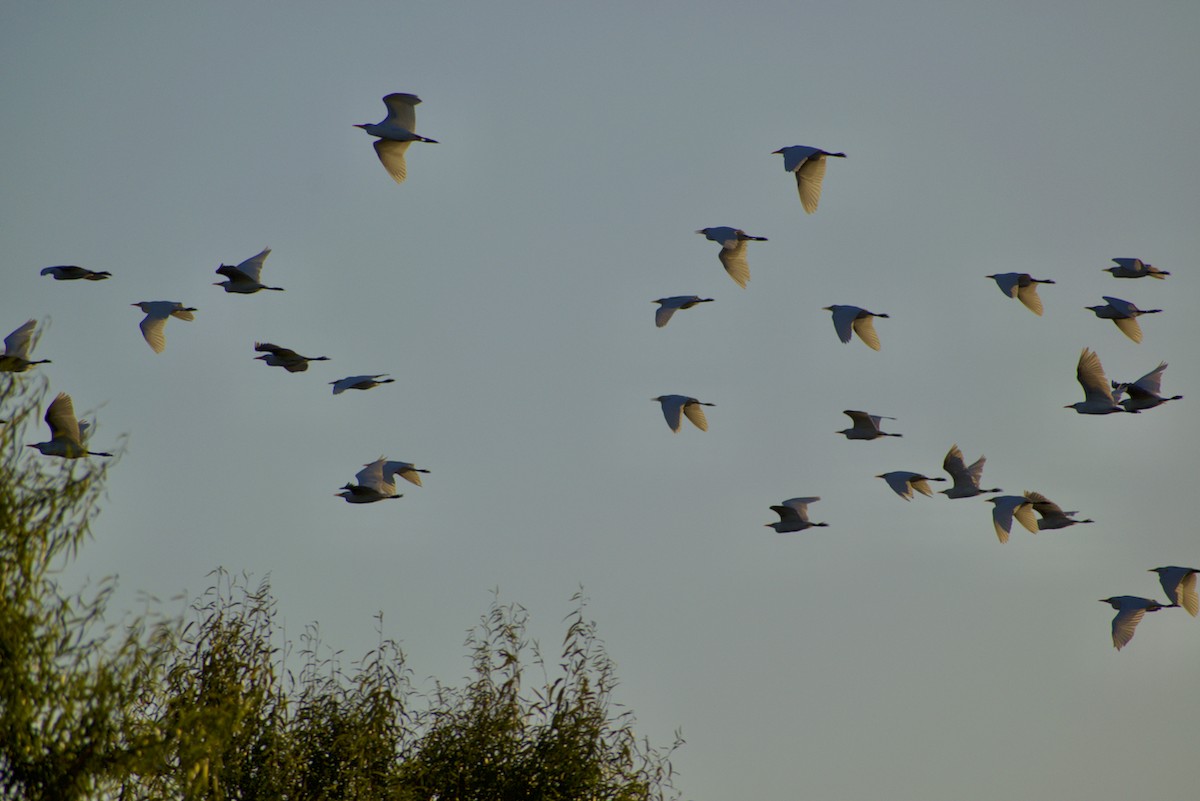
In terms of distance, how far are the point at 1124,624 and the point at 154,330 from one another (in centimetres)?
1230

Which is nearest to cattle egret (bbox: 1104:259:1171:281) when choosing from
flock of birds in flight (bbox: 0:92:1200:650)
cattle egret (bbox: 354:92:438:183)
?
flock of birds in flight (bbox: 0:92:1200:650)

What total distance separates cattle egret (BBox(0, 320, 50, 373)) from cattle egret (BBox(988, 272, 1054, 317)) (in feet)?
40.8

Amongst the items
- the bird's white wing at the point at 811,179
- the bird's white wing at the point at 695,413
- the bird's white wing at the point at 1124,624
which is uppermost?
the bird's white wing at the point at 811,179

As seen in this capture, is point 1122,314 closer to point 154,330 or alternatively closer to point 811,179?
point 811,179

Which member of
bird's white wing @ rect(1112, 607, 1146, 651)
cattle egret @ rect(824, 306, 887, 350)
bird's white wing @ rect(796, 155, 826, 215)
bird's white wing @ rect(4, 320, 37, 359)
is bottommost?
bird's white wing @ rect(1112, 607, 1146, 651)

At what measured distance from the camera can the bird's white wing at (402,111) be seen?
21.9 metres

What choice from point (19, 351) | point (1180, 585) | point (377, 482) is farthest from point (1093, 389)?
point (19, 351)

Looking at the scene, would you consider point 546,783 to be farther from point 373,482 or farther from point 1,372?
point 1,372

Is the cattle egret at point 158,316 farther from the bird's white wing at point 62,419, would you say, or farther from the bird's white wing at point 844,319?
the bird's white wing at point 844,319

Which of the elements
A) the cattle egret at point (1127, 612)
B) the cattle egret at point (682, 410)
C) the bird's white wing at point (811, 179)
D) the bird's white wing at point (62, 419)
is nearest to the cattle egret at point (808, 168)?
the bird's white wing at point (811, 179)

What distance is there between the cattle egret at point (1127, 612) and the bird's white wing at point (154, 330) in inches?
470

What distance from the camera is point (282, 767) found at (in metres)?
19.6

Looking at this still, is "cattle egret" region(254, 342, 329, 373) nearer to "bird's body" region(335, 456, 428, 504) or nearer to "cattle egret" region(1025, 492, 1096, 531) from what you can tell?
"bird's body" region(335, 456, 428, 504)

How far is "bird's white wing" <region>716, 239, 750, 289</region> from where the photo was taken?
23672mm
